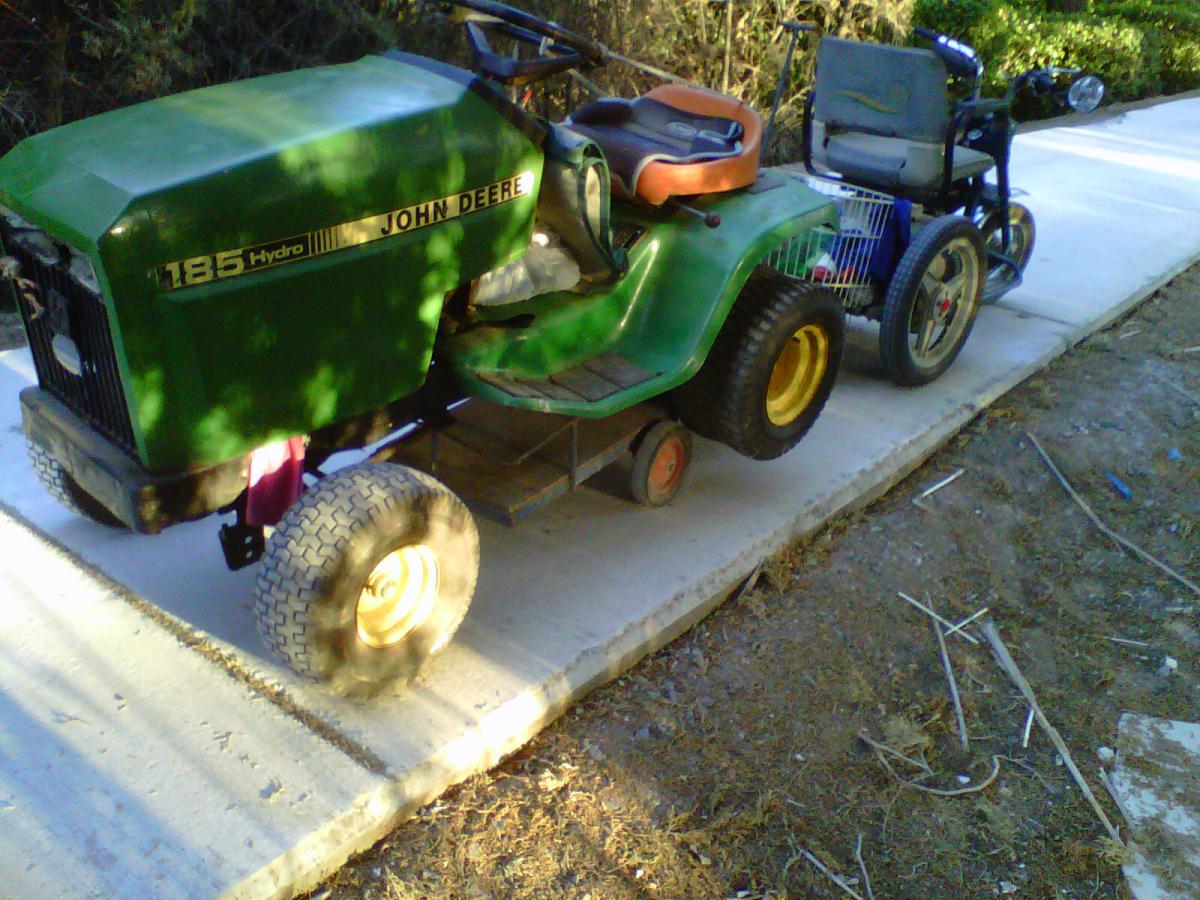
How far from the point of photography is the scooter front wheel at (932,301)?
4.20m

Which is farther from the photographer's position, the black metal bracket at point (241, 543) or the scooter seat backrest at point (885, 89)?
the scooter seat backrest at point (885, 89)

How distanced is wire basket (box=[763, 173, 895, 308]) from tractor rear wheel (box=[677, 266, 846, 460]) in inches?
28.6

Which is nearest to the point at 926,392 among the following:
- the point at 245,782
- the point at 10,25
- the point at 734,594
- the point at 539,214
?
the point at 734,594

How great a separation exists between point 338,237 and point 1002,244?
3.77m

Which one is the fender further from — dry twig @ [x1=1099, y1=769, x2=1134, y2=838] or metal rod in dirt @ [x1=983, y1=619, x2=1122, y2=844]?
dry twig @ [x1=1099, y1=769, x2=1134, y2=838]

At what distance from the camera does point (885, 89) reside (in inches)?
179

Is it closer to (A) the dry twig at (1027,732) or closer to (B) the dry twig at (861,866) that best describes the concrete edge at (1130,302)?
(A) the dry twig at (1027,732)

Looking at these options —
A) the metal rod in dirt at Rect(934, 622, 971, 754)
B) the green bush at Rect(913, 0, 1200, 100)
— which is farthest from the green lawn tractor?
the green bush at Rect(913, 0, 1200, 100)

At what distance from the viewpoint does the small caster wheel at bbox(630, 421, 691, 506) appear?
3420 mm

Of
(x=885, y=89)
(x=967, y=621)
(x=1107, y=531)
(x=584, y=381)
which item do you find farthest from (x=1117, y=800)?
(x=885, y=89)

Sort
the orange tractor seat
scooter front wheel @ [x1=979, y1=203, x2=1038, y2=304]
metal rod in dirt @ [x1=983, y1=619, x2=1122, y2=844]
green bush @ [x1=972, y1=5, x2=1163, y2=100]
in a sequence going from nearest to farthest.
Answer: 1. metal rod in dirt @ [x1=983, y1=619, x2=1122, y2=844]
2. the orange tractor seat
3. scooter front wheel @ [x1=979, y1=203, x2=1038, y2=304]
4. green bush @ [x1=972, y1=5, x2=1163, y2=100]

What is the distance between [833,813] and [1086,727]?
2.76 feet

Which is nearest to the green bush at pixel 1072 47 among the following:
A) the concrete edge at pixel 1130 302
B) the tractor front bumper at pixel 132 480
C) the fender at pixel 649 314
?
the concrete edge at pixel 1130 302

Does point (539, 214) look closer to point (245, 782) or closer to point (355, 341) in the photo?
point (355, 341)
